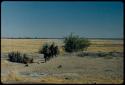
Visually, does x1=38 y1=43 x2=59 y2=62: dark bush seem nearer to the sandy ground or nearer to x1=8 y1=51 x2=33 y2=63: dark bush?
the sandy ground

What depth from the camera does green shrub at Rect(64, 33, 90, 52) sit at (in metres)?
11.1

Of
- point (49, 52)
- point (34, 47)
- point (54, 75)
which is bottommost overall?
point (54, 75)

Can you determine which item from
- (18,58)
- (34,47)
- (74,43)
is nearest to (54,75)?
(18,58)

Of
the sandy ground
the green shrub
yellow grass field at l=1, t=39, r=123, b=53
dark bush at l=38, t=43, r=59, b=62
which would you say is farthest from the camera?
the green shrub

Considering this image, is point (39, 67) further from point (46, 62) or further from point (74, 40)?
point (74, 40)

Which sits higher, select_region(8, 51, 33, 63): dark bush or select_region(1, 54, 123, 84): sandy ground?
select_region(8, 51, 33, 63): dark bush

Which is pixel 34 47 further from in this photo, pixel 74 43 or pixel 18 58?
pixel 18 58

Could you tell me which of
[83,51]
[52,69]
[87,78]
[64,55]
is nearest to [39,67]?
[52,69]

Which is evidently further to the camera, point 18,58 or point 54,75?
point 18,58

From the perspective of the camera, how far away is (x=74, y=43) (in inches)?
458

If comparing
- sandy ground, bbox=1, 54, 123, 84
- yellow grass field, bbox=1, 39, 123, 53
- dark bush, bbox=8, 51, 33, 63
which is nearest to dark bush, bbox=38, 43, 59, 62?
sandy ground, bbox=1, 54, 123, 84

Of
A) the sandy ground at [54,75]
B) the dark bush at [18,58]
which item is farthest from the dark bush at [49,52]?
the dark bush at [18,58]

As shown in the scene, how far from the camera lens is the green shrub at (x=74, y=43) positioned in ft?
36.4

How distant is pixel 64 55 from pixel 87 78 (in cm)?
448
